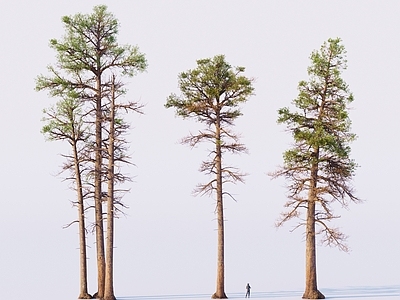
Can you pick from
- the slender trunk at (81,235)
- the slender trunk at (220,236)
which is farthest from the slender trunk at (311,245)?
the slender trunk at (81,235)

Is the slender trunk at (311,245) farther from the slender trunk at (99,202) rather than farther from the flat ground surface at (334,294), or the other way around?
the slender trunk at (99,202)

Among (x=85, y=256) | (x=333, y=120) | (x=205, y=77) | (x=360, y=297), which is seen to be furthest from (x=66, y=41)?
(x=360, y=297)

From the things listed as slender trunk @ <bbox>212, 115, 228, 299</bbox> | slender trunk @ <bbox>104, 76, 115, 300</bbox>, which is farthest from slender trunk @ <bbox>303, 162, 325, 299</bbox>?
slender trunk @ <bbox>104, 76, 115, 300</bbox>

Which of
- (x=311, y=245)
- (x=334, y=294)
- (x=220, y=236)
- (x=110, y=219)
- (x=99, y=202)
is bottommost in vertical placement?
(x=334, y=294)

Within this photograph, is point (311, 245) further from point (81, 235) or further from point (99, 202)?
point (81, 235)

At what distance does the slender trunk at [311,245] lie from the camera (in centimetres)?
4812

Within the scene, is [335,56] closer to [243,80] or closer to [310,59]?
[310,59]

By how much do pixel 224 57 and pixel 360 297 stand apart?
14.1m

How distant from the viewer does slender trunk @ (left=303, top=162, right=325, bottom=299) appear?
48.1 m

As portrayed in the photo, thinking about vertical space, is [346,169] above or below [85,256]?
above

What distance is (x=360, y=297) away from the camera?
48438 mm

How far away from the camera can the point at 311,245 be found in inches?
1903

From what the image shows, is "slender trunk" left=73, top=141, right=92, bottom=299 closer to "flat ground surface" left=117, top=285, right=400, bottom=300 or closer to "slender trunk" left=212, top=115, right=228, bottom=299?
"flat ground surface" left=117, top=285, right=400, bottom=300

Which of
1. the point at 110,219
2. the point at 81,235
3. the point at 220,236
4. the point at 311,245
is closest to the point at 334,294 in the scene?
the point at 311,245
